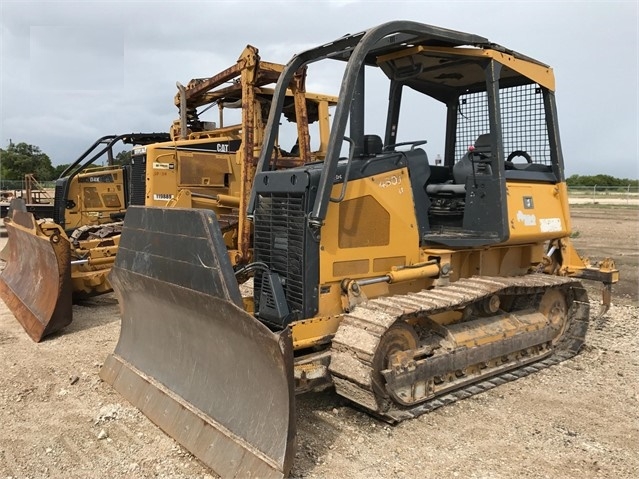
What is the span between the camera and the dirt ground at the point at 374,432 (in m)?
3.71

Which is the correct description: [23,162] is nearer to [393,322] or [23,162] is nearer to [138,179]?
[138,179]

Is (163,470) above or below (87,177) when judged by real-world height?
below

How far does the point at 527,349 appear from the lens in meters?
5.72

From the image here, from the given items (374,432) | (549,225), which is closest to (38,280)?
(374,432)

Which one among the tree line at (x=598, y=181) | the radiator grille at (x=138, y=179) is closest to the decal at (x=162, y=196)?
the radiator grille at (x=138, y=179)

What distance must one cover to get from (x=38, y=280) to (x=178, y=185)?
2853 mm

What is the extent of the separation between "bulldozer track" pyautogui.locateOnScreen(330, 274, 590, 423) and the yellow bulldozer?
293 cm

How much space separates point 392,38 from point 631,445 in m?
3.60

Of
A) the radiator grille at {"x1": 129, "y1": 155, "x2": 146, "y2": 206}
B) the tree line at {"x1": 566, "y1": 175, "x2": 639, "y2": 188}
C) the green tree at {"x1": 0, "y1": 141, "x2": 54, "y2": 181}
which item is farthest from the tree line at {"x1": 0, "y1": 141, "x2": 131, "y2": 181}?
the tree line at {"x1": 566, "y1": 175, "x2": 639, "y2": 188}

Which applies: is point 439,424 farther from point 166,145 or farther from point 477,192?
point 166,145

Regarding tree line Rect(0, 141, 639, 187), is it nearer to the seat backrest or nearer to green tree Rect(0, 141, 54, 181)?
green tree Rect(0, 141, 54, 181)

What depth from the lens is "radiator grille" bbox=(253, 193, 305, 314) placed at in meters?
4.44

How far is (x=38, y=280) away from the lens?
7.30 metres

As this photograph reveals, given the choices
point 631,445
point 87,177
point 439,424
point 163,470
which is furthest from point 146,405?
point 87,177
